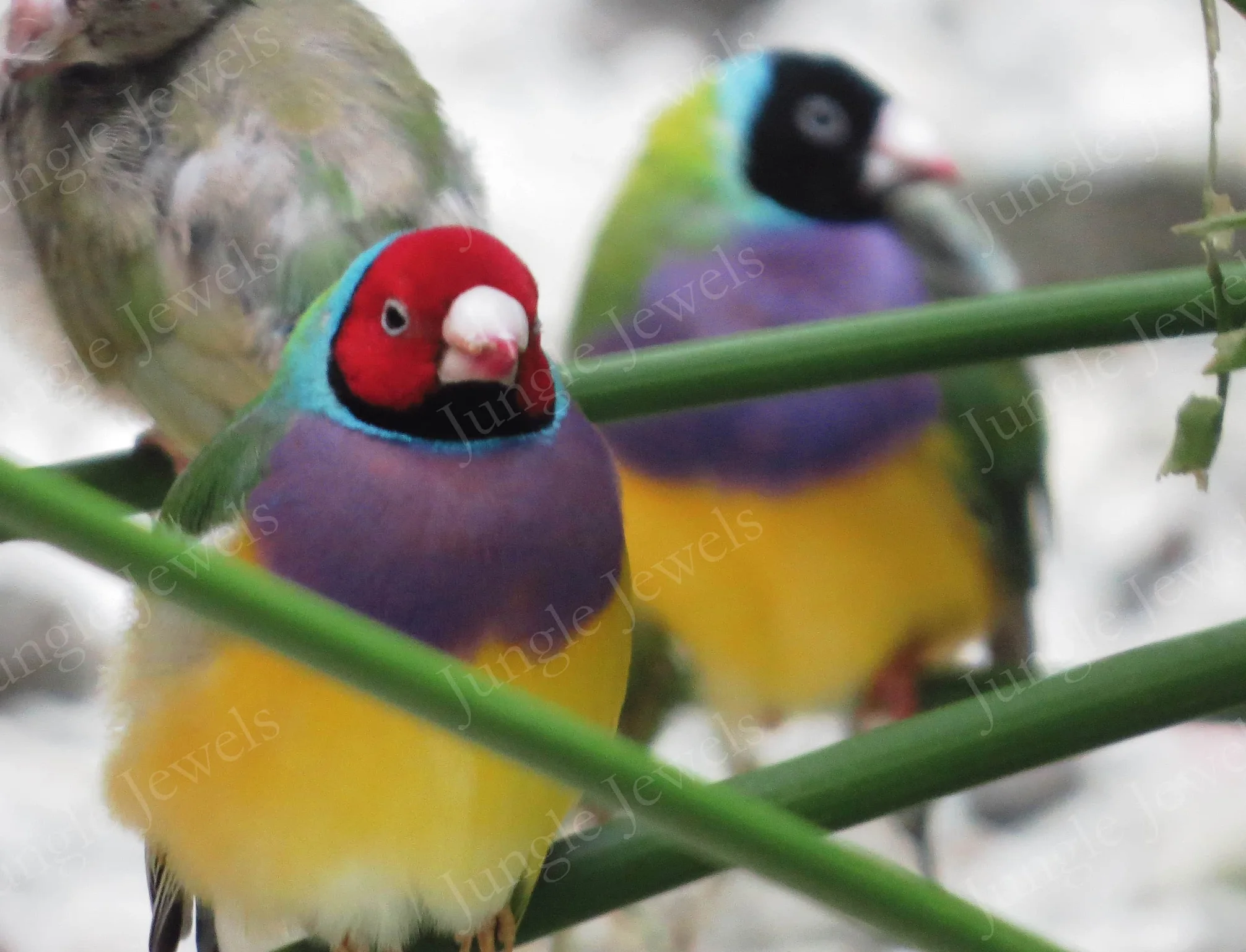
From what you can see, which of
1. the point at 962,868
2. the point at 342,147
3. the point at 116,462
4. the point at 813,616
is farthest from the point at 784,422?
the point at 962,868

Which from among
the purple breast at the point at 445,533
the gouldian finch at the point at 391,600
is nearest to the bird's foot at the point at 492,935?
the gouldian finch at the point at 391,600

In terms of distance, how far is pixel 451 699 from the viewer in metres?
0.25

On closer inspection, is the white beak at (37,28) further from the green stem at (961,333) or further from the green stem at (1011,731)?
the green stem at (1011,731)

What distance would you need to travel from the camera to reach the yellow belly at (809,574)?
0.90 meters

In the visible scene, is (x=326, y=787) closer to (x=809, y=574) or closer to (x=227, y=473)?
(x=227, y=473)

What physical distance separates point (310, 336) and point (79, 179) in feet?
1.15

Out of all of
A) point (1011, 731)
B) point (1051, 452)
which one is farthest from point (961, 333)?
point (1051, 452)

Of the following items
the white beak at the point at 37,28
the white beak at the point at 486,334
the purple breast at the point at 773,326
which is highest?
the white beak at the point at 486,334

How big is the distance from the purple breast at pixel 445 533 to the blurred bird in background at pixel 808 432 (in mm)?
342

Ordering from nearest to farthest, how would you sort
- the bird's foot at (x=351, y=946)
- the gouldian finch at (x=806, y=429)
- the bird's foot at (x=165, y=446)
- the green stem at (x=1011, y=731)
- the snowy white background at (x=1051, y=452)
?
1. the green stem at (x=1011, y=731)
2. the bird's foot at (x=351, y=946)
3. the bird's foot at (x=165, y=446)
4. the gouldian finch at (x=806, y=429)
5. the snowy white background at (x=1051, y=452)

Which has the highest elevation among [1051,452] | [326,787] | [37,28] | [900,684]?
[37,28]

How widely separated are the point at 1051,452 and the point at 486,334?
1.24m

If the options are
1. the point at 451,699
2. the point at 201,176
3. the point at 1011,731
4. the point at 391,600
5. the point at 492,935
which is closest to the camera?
the point at 451,699

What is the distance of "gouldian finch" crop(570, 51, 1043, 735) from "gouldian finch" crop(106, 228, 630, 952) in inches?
12.7
